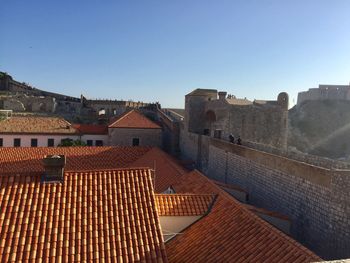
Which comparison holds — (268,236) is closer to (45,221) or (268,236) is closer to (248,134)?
(45,221)

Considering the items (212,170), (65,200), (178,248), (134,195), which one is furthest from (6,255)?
(212,170)

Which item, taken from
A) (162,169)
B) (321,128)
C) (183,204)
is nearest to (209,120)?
(162,169)

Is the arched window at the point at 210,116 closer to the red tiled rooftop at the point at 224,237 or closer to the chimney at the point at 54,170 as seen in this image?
the red tiled rooftop at the point at 224,237

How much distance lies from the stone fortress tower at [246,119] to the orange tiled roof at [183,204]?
1012 centimetres

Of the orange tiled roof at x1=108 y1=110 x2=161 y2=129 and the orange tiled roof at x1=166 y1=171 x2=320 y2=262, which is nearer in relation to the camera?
the orange tiled roof at x1=166 y1=171 x2=320 y2=262

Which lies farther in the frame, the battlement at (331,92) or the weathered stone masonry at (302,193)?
the battlement at (331,92)

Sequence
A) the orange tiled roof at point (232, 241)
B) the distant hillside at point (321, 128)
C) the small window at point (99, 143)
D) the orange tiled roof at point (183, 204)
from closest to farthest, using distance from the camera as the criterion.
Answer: the orange tiled roof at point (232, 241) → the orange tiled roof at point (183, 204) → the small window at point (99, 143) → the distant hillside at point (321, 128)

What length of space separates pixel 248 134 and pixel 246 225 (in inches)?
559

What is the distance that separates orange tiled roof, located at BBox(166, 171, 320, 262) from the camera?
6285mm

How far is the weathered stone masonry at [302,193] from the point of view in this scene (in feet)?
27.0

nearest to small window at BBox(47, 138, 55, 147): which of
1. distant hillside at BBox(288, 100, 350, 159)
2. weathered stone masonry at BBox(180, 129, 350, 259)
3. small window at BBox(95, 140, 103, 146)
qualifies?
small window at BBox(95, 140, 103, 146)

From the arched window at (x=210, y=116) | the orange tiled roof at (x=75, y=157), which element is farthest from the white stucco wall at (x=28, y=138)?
the arched window at (x=210, y=116)

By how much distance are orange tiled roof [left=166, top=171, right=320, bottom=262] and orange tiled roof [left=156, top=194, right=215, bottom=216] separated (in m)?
0.25

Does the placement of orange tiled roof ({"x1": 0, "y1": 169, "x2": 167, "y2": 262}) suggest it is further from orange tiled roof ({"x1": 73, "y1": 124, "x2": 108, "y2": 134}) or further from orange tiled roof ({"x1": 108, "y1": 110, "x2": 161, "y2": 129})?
orange tiled roof ({"x1": 73, "y1": 124, "x2": 108, "y2": 134})
